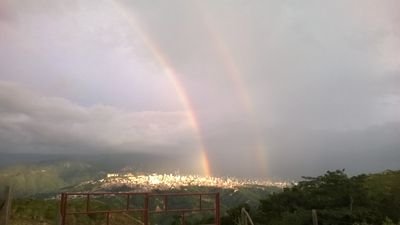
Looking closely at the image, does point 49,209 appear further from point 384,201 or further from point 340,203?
point 384,201

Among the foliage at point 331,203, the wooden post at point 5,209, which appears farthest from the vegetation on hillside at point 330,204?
the wooden post at point 5,209

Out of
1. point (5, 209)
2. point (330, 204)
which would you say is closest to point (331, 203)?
point (330, 204)

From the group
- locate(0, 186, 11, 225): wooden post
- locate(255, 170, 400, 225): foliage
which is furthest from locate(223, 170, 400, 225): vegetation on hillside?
locate(0, 186, 11, 225): wooden post

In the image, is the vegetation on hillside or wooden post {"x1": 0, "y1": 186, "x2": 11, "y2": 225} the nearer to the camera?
wooden post {"x1": 0, "y1": 186, "x2": 11, "y2": 225}

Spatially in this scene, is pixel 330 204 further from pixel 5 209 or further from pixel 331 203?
pixel 5 209

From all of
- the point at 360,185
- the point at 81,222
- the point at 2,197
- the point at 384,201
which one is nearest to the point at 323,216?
the point at 360,185

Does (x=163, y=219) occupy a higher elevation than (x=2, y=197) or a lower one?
lower

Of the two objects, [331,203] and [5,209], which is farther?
[331,203]

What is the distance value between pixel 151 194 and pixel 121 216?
84.7 ft

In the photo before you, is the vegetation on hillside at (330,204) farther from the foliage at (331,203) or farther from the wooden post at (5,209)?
the wooden post at (5,209)

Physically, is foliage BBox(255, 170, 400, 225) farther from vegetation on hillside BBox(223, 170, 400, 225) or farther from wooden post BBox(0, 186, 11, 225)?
wooden post BBox(0, 186, 11, 225)

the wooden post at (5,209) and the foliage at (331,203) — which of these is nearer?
the wooden post at (5,209)

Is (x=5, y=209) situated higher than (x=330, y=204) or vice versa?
(x=5, y=209)

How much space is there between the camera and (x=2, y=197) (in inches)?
279
